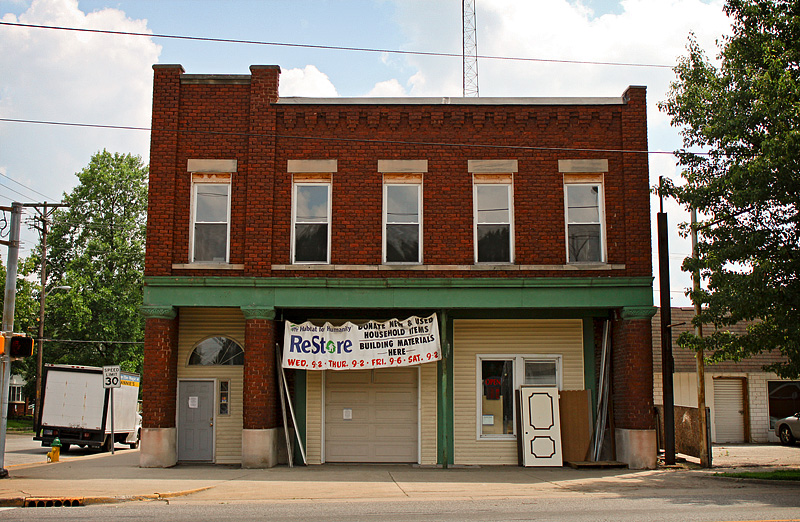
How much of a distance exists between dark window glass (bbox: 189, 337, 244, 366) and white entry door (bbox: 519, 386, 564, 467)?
267 inches

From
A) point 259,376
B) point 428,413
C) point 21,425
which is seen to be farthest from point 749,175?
point 21,425

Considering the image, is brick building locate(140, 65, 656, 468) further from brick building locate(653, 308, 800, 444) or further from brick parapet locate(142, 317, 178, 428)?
brick building locate(653, 308, 800, 444)

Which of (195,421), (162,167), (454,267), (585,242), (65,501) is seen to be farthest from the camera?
(195,421)

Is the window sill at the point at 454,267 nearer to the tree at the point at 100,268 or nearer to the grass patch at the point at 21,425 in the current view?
the tree at the point at 100,268

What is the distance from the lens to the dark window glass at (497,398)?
57.8 ft

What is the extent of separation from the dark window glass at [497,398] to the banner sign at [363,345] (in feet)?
5.69

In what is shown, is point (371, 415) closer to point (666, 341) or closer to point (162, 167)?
point (666, 341)

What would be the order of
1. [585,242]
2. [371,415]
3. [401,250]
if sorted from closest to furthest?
1. [401,250]
2. [585,242]
3. [371,415]

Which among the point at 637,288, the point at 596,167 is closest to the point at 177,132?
the point at 596,167

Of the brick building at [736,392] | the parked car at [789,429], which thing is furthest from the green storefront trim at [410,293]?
the parked car at [789,429]

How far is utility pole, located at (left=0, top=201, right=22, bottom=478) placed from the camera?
14.6m

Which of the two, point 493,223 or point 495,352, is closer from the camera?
point 493,223

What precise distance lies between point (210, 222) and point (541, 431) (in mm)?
8946

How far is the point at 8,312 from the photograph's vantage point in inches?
583
